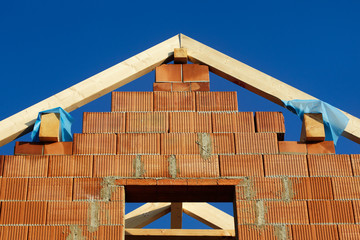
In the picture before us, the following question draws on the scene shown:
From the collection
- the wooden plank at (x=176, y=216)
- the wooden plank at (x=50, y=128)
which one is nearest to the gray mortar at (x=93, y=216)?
the wooden plank at (x=50, y=128)

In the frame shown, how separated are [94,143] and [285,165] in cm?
189

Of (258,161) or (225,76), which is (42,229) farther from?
(225,76)

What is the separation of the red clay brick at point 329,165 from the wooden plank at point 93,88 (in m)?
2.03

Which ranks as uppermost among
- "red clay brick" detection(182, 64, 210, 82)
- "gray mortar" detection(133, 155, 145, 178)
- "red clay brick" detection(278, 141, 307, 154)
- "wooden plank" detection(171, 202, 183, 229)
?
"red clay brick" detection(182, 64, 210, 82)

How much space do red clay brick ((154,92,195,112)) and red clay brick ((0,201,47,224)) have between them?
1571 mm

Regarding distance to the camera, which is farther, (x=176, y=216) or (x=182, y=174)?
(x=176, y=216)

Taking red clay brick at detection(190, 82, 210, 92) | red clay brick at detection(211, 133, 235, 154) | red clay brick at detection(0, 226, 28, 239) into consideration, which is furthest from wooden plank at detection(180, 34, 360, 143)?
red clay brick at detection(0, 226, 28, 239)

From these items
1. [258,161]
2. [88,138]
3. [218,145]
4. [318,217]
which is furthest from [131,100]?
[318,217]

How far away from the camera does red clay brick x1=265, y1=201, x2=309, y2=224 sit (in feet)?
18.0

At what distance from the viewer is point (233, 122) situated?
6.08 metres

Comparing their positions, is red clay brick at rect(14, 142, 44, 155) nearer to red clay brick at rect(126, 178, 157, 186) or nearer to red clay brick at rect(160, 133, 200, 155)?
red clay brick at rect(126, 178, 157, 186)

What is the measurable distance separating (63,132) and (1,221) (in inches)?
44.5

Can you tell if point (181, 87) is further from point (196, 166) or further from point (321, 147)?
point (321, 147)

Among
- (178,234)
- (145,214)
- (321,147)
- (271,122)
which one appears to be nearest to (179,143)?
(271,122)
